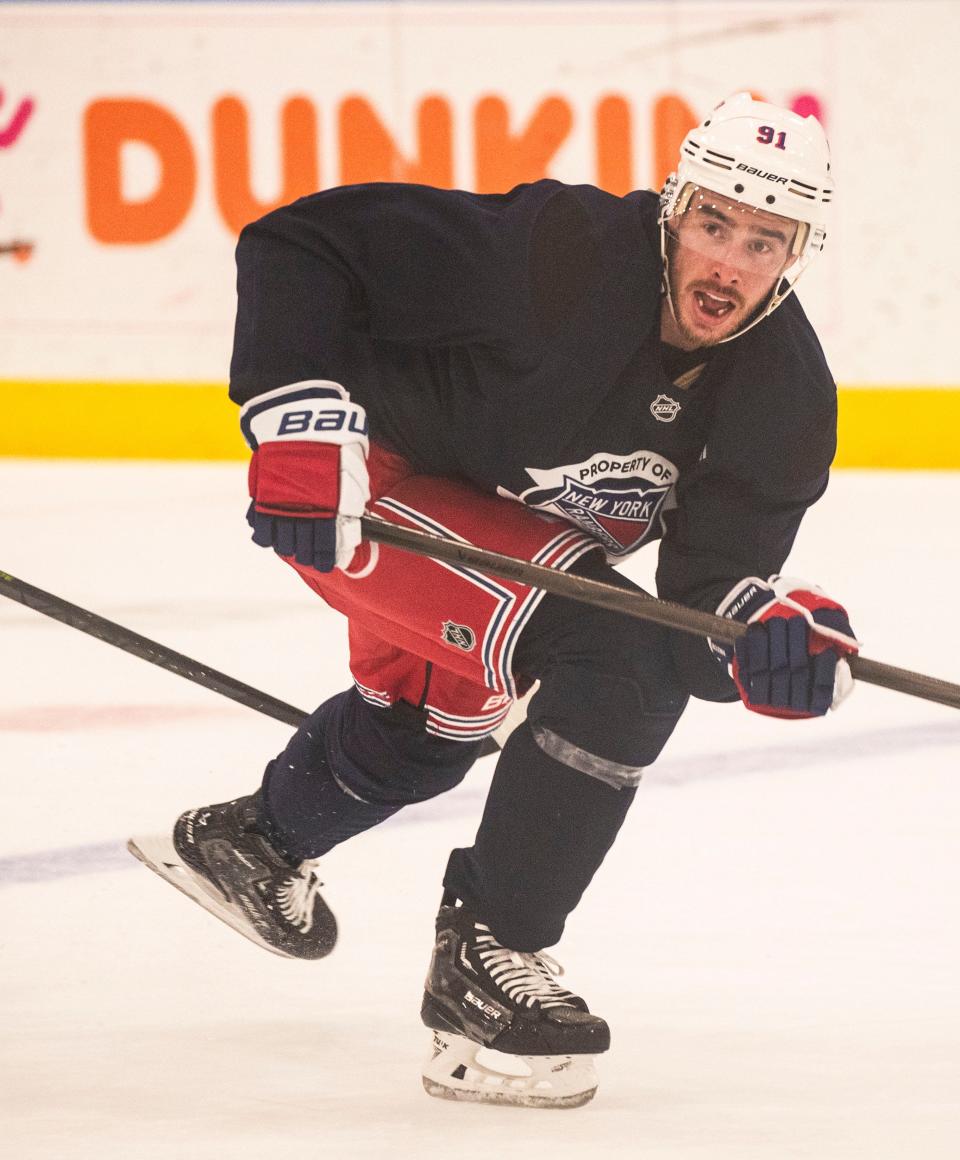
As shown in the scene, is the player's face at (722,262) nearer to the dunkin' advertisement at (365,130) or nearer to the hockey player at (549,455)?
the hockey player at (549,455)

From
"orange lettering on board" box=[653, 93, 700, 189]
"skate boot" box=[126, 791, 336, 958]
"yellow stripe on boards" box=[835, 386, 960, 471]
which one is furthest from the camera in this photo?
"orange lettering on board" box=[653, 93, 700, 189]

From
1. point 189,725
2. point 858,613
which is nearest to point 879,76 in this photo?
point 858,613

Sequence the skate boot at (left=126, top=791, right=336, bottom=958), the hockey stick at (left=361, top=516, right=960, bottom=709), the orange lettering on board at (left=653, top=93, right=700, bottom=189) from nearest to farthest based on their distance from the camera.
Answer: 1. the hockey stick at (left=361, top=516, right=960, bottom=709)
2. the skate boot at (left=126, top=791, right=336, bottom=958)
3. the orange lettering on board at (left=653, top=93, right=700, bottom=189)

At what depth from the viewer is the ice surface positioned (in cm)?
156

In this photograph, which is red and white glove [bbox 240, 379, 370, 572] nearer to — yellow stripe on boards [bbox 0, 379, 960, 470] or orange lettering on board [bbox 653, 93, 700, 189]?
yellow stripe on boards [bbox 0, 379, 960, 470]

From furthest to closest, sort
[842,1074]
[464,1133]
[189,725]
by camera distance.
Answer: [189,725] → [842,1074] → [464,1133]

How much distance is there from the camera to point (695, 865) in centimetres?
223

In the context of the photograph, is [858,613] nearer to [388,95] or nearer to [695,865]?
[695,865]

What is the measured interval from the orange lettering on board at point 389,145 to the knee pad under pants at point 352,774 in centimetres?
439

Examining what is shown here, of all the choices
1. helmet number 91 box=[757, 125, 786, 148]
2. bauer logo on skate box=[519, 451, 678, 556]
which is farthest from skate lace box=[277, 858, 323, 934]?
helmet number 91 box=[757, 125, 786, 148]

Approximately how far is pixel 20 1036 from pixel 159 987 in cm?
17

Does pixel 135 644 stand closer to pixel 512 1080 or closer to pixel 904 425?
pixel 512 1080

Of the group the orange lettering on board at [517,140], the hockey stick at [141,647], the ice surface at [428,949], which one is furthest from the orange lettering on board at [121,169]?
the hockey stick at [141,647]

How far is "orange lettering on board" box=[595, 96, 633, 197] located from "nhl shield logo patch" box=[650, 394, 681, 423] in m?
4.50
